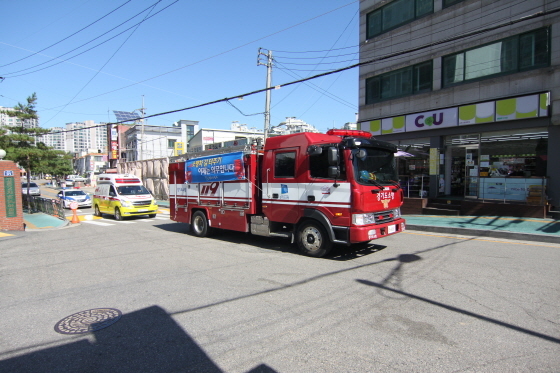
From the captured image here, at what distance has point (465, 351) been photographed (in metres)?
3.59

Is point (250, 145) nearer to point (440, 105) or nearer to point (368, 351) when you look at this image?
point (368, 351)

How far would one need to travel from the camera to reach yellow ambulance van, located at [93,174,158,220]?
55.2 ft

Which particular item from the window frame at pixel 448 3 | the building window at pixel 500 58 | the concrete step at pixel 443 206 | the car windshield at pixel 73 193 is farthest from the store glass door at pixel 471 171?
the car windshield at pixel 73 193

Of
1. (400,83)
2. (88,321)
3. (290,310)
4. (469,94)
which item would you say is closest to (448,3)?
(400,83)

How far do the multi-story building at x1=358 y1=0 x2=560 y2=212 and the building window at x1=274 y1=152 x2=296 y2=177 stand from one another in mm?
6279

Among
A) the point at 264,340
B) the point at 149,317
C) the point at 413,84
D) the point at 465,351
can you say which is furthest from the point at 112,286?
the point at 413,84

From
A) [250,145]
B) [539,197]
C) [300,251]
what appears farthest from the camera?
[539,197]

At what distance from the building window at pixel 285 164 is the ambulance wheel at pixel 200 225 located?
3565 millimetres

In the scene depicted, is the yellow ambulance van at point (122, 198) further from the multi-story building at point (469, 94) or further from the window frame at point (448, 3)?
the window frame at point (448, 3)

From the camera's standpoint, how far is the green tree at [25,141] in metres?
20.5

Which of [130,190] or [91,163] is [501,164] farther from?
[91,163]

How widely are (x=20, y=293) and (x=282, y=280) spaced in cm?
453

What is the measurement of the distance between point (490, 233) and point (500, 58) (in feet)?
26.4

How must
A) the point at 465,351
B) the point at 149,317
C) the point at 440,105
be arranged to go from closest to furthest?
the point at 465,351, the point at 149,317, the point at 440,105
